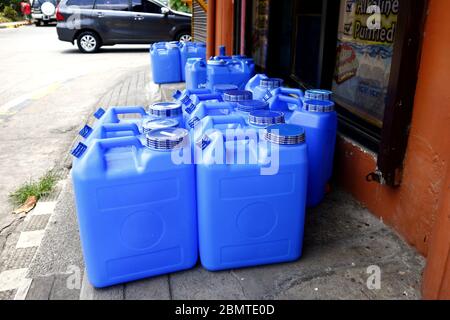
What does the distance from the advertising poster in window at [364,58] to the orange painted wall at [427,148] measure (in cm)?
56

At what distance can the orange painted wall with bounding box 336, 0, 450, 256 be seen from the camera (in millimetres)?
1786

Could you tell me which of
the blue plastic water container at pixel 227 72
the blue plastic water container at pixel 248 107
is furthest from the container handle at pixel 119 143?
the blue plastic water container at pixel 227 72

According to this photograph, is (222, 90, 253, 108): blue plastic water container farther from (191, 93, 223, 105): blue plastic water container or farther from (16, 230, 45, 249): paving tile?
(16, 230, 45, 249): paving tile

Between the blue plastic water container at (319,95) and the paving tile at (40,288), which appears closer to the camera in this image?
the paving tile at (40,288)

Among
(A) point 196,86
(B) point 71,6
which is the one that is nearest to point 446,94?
(A) point 196,86

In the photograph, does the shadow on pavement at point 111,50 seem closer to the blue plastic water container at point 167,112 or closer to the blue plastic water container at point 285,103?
the blue plastic water container at point 285,103

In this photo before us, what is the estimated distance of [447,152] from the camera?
1800mm

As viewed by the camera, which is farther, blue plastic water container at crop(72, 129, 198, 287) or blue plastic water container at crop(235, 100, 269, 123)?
blue plastic water container at crop(235, 100, 269, 123)

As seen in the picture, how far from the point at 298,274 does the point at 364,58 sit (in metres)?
1.66

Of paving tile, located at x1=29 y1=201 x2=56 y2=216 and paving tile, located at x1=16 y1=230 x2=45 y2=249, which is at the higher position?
paving tile, located at x1=16 y1=230 x2=45 y2=249

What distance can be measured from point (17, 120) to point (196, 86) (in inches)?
106

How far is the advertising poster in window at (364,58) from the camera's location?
8.37ft

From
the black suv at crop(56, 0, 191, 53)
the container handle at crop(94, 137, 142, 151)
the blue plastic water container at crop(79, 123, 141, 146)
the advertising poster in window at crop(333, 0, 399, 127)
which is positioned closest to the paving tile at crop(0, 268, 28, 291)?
the blue plastic water container at crop(79, 123, 141, 146)

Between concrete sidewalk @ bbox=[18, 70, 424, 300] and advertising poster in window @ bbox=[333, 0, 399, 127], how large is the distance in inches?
32.0
